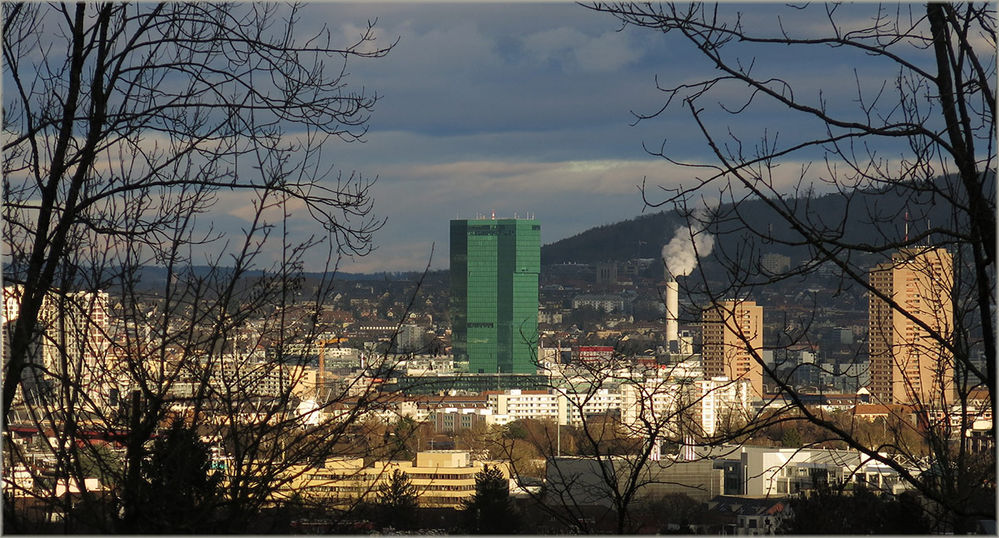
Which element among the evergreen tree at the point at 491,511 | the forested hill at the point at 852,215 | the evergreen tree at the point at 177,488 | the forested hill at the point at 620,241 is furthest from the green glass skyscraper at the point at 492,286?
the evergreen tree at the point at 177,488

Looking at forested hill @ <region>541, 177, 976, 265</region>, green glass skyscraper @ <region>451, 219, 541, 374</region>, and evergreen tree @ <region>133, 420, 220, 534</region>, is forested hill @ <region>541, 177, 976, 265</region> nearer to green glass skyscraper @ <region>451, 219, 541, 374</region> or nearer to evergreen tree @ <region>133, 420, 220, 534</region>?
evergreen tree @ <region>133, 420, 220, 534</region>

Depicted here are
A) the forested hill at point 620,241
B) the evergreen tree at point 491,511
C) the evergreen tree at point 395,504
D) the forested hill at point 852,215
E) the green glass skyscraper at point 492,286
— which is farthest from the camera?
the green glass skyscraper at point 492,286

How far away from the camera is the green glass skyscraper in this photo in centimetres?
5859

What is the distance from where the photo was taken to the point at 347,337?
4.25 m

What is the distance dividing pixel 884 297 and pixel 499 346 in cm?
5757

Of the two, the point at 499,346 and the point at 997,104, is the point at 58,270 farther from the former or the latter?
the point at 499,346

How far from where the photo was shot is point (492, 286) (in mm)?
64188

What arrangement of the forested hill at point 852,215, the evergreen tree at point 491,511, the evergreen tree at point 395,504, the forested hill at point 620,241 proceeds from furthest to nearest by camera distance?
the forested hill at point 620,241
the evergreen tree at point 491,511
the evergreen tree at point 395,504
the forested hill at point 852,215

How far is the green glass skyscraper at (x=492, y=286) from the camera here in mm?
58594

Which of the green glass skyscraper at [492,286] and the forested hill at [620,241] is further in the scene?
the green glass skyscraper at [492,286]

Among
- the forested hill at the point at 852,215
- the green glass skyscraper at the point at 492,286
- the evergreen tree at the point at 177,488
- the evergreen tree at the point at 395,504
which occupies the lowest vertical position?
the evergreen tree at the point at 395,504

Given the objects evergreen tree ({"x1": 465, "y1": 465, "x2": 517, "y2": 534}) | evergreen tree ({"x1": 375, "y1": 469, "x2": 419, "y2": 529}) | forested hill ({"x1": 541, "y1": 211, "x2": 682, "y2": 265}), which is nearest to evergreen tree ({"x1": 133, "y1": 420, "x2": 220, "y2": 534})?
evergreen tree ({"x1": 375, "y1": 469, "x2": 419, "y2": 529})

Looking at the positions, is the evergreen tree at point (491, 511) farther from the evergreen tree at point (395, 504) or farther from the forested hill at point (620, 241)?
the forested hill at point (620, 241)

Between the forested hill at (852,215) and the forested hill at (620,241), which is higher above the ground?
the forested hill at (620,241)
